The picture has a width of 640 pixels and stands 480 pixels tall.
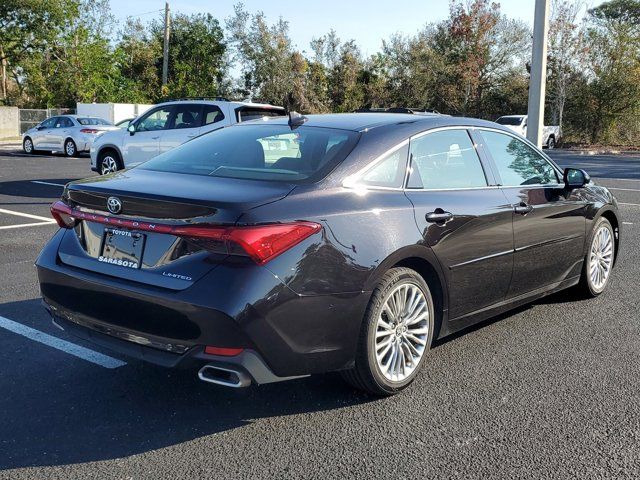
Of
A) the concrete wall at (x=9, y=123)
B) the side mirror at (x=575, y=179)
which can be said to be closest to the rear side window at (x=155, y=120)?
the side mirror at (x=575, y=179)

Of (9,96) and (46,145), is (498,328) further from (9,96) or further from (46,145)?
(9,96)

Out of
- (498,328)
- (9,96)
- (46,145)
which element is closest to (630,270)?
(498,328)

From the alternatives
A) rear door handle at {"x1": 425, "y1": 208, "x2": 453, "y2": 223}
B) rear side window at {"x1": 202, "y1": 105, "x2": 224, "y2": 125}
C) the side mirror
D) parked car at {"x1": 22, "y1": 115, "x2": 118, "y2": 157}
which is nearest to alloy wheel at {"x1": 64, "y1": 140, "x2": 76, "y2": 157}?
parked car at {"x1": 22, "y1": 115, "x2": 118, "y2": 157}

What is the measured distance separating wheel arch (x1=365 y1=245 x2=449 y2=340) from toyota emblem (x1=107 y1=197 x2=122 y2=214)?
1.33 metres

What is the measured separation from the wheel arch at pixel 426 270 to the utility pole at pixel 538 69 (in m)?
7.74

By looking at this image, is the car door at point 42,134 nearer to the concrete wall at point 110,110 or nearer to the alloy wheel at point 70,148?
the alloy wheel at point 70,148

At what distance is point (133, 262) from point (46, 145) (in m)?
22.2

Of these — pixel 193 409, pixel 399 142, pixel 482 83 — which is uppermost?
pixel 482 83

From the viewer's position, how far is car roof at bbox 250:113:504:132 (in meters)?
4.24

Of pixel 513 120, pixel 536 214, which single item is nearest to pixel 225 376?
pixel 536 214

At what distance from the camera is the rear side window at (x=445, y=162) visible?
4.15 metres

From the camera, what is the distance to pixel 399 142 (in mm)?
4078

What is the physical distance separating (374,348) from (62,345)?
2233mm

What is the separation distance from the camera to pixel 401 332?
3824mm
